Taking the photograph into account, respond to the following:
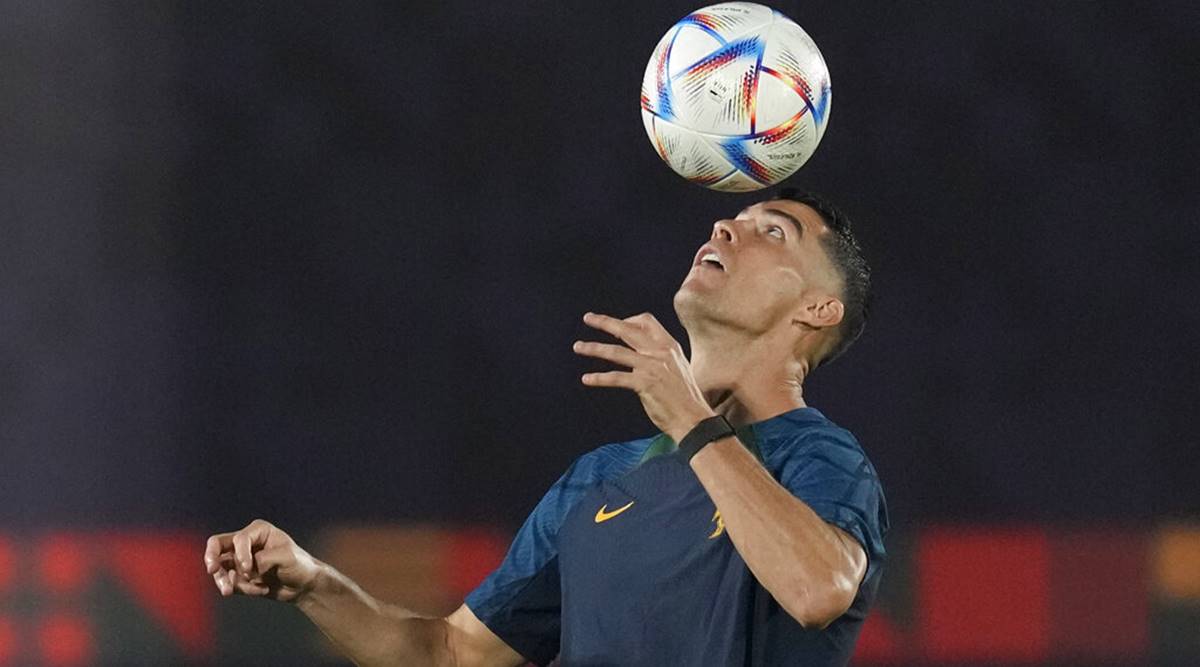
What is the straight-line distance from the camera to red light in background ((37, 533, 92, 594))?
4090mm

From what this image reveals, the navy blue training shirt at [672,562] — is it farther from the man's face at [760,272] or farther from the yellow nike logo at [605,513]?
the man's face at [760,272]

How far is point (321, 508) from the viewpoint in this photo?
4.14 m

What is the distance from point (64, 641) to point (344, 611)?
1695mm

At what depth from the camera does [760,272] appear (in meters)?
2.70

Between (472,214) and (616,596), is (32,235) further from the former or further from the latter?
(616,596)

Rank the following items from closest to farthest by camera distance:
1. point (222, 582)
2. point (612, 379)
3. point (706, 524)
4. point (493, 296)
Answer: point (612, 379)
point (222, 582)
point (706, 524)
point (493, 296)

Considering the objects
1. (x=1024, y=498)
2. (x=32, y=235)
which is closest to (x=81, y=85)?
(x=32, y=235)

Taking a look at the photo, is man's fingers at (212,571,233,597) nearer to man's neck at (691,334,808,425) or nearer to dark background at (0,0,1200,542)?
man's neck at (691,334,808,425)

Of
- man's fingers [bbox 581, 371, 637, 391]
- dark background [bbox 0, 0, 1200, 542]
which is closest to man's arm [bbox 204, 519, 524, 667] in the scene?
man's fingers [bbox 581, 371, 637, 391]

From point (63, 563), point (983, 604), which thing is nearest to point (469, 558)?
point (63, 563)

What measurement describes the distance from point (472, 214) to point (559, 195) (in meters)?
0.22

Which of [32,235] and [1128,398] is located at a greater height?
[32,235]

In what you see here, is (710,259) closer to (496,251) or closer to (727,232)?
(727,232)

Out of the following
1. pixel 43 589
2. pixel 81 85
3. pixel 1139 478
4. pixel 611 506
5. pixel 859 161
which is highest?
pixel 81 85
